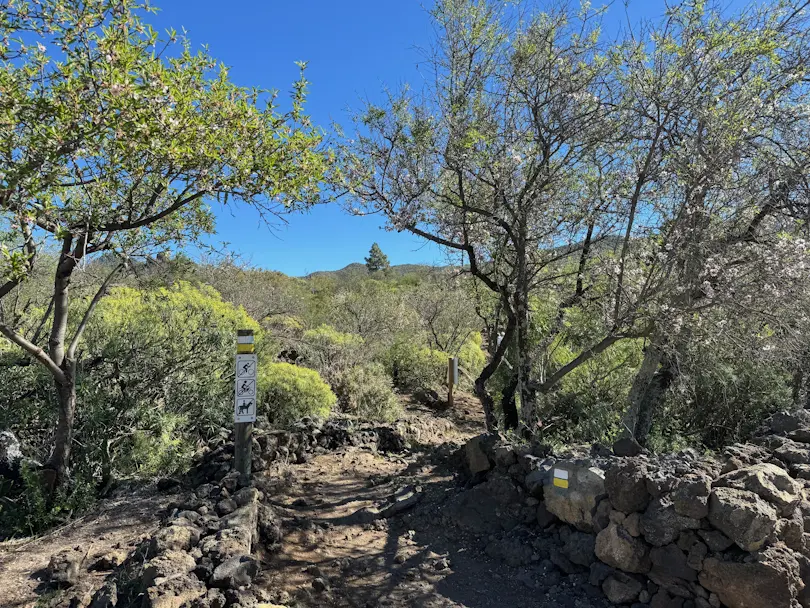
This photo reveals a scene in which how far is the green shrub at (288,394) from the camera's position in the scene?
8.12 meters

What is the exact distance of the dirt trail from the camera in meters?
3.80

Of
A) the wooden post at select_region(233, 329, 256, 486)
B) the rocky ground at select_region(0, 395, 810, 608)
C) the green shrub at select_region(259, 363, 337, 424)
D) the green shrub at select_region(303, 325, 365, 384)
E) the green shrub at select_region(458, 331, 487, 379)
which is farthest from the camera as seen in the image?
the green shrub at select_region(458, 331, 487, 379)

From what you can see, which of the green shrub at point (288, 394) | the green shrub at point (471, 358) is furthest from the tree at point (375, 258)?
the green shrub at point (288, 394)

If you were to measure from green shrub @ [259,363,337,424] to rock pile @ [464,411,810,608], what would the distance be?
4.45 metres

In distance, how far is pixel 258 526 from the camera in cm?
444

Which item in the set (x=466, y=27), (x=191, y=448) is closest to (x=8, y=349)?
(x=191, y=448)

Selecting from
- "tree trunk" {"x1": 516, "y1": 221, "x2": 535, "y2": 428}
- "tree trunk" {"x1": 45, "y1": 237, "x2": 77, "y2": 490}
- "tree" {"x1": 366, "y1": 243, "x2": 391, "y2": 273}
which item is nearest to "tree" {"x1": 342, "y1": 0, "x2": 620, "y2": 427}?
"tree trunk" {"x1": 516, "y1": 221, "x2": 535, "y2": 428}

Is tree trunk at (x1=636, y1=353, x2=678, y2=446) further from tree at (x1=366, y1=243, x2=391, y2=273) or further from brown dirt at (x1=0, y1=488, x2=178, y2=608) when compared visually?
tree at (x1=366, y1=243, x2=391, y2=273)

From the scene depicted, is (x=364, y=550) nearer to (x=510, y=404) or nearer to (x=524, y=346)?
(x=524, y=346)

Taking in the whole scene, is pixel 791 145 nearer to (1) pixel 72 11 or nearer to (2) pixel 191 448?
(1) pixel 72 11

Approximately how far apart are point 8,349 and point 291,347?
6406 mm

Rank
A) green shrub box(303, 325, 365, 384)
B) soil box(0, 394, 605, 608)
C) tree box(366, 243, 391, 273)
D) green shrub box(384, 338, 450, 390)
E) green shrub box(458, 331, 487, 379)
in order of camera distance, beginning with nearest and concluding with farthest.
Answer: soil box(0, 394, 605, 608), green shrub box(303, 325, 365, 384), green shrub box(384, 338, 450, 390), green shrub box(458, 331, 487, 379), tree box(366, 243, 391, 273)

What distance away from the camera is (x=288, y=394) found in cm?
820

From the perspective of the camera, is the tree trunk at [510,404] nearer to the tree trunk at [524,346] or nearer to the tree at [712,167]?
the tree trunk at [524,346]
